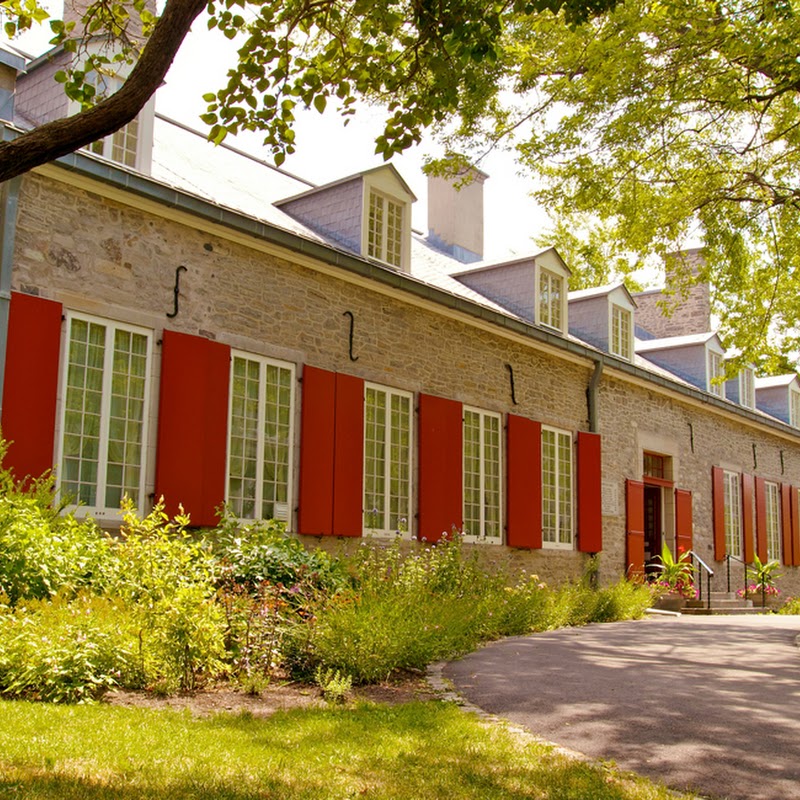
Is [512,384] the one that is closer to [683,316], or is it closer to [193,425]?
[193,425]

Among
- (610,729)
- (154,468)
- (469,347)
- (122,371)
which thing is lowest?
(610,729)

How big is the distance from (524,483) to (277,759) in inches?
376

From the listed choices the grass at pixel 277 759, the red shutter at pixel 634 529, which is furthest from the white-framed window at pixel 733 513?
the grass at pixel 277 759

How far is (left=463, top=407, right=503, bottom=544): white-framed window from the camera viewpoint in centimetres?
1300

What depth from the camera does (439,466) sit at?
Result: 1235cm

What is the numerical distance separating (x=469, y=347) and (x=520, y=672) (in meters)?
6.53

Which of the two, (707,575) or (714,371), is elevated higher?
(714,371)

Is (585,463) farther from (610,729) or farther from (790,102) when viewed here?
(610,729)

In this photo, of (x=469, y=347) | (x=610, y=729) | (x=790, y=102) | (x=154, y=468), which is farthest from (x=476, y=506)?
(x=610, y=729)

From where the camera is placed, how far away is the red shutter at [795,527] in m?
22.4

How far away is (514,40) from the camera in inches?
481

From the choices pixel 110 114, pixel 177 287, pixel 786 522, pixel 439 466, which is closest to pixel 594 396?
pixel 439 466

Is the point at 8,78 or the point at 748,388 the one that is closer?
the point at 8,78

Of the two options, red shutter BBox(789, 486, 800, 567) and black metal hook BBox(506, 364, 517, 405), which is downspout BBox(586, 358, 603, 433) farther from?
red shutter BBox(789, 486, 800, 567)
